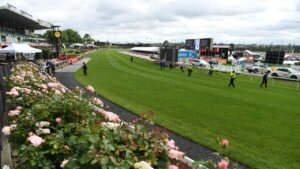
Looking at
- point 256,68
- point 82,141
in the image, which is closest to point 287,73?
point 256,68

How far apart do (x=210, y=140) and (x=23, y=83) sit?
5763 mm

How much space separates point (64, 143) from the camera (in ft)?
11.0

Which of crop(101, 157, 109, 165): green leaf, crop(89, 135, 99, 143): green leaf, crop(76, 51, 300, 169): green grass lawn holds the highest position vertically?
crop(89, 135, 99, 143): green leaf

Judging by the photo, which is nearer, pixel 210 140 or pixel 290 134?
pixel 210 140

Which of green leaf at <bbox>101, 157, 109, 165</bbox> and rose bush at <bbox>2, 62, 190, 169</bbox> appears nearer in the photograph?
green leaf at <bbox>101, 157, 109, 165</bbox>

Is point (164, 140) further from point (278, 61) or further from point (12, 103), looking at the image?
point (278, 61)

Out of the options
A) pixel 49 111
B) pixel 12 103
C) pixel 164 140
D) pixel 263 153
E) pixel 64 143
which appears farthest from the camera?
pixel 263 153

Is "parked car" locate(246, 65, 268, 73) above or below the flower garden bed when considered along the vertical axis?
below

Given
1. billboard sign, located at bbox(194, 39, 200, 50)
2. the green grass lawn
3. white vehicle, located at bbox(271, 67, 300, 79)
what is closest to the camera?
the green grass lawn

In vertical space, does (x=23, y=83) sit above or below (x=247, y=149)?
above

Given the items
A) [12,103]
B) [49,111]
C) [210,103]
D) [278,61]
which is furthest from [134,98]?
[278,61]

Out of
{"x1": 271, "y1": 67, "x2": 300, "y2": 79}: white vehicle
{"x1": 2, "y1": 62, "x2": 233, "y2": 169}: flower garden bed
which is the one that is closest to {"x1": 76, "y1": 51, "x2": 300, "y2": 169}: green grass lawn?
{"x1": 2, "y1": 62, "x2": 233, "y2": 169}: flower garden bed

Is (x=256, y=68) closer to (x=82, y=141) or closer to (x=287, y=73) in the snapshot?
(x=287, y=73)

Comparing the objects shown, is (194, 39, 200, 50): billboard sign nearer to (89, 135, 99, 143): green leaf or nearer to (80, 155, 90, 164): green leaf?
(89, 135, 99, 143): green leaf
